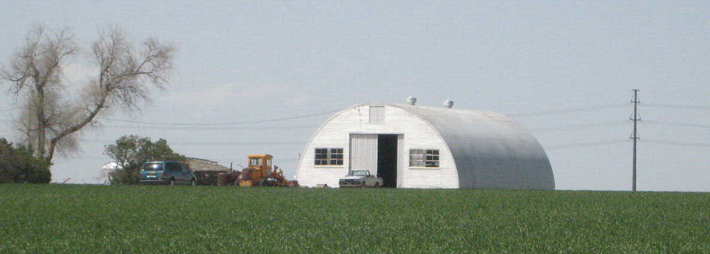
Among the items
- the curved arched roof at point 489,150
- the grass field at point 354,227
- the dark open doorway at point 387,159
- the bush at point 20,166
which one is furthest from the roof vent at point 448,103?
the grass field at point 354,227

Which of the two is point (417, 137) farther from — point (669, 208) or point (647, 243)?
point (647, 243)

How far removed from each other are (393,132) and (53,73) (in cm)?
2413

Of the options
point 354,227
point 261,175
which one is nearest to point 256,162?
point 261,175

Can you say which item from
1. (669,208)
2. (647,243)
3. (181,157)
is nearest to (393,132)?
(181,157)

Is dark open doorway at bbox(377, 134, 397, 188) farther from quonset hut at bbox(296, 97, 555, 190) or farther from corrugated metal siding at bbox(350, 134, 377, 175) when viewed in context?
corrugated metal siding at bbox(350, 134, 377, 175)

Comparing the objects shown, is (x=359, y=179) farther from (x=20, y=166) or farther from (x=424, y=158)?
(x=20, y=166)

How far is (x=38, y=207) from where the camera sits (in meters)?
24.6

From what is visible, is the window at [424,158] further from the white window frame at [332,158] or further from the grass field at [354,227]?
the grass field at [354,227]

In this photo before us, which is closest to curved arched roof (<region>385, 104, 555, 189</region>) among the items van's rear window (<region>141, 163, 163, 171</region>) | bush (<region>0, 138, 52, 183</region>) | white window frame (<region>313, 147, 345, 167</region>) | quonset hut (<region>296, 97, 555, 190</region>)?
quonset hut (<region>296, 97, 555, 190</region>)

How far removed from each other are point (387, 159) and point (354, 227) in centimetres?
4322

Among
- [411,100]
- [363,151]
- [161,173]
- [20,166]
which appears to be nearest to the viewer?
[20,166]

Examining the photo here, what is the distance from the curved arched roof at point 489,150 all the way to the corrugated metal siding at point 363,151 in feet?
8.52

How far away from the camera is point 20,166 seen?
52.8 meters

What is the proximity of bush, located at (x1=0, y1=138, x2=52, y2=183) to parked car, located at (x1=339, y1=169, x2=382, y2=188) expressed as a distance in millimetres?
16660
